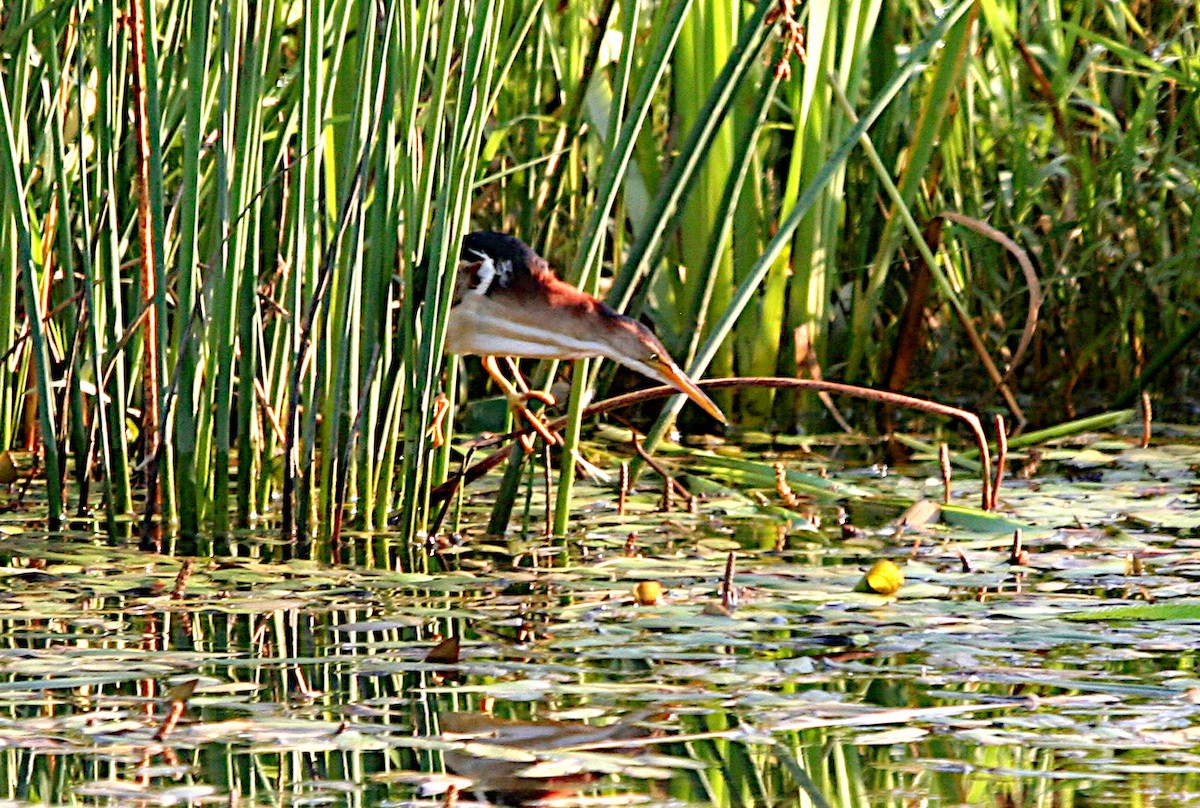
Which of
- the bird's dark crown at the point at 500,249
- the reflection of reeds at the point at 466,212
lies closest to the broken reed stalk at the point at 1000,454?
the reflection of reeds at the point at 466,212

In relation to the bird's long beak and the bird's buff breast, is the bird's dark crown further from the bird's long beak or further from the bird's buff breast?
the bird's long beak

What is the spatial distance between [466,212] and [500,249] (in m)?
0.38

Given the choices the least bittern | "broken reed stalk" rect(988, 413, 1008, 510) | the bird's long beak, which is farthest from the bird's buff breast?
"broken reed stalk" rect(988, 413, 1008, 510)

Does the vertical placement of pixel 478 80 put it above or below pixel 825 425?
above

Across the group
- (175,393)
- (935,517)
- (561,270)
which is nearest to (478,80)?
(175,393)

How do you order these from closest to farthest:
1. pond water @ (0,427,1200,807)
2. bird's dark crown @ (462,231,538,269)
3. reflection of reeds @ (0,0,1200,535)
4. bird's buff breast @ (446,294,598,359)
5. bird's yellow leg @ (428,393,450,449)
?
pond water @ (0,427,1200,807) < reflection of reeds @ (0,0,1200,535) < bird's yellow leg @ (428,393,450,449) < bird's buff breast @ (446,294,598,359) < bird's dark crown @ (462,231,538,269)

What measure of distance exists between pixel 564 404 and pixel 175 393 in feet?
4.04

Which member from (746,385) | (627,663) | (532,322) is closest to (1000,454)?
(746,385)

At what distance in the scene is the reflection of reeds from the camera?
2.56 metres

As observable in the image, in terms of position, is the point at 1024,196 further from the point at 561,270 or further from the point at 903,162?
the point at 561,270

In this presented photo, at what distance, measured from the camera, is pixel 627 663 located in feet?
6.98

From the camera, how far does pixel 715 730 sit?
1.83m

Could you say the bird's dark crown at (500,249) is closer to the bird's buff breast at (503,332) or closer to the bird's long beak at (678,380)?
the bird's buff breast at (503,332)

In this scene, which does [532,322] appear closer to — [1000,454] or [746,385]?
[746,385]
